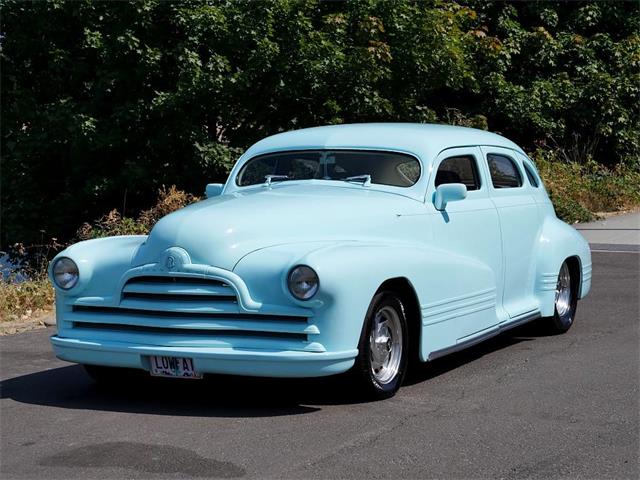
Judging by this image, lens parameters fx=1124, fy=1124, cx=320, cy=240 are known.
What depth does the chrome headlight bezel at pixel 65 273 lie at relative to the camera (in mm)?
7211

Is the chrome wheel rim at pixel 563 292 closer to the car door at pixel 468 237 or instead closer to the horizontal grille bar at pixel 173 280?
the car door at pixel 468 237

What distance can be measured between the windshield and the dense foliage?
35.3ft

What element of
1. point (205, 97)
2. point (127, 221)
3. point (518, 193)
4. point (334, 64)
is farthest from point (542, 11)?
point (518, 193)

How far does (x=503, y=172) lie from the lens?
9398 millimetres

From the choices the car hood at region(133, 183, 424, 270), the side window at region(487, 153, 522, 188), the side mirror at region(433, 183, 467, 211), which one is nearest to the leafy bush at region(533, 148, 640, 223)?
the side window at region(487, 153, 522, 188)

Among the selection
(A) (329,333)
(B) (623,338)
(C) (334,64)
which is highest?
(C) (334,64)

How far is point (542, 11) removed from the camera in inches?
1019

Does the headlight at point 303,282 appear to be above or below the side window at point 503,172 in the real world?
below

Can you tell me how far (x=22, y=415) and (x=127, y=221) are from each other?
802 centimetres

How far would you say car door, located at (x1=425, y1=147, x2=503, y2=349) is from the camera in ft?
25.7

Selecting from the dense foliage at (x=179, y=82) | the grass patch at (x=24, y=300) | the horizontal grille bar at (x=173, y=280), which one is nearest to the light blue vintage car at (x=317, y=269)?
the horizontal grille bar at (x=173, y=280)

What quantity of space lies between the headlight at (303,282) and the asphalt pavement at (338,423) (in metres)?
0.74

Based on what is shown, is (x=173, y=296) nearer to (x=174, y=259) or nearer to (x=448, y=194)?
A: (x=174, y=259)

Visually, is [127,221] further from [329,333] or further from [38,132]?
[329,333]
